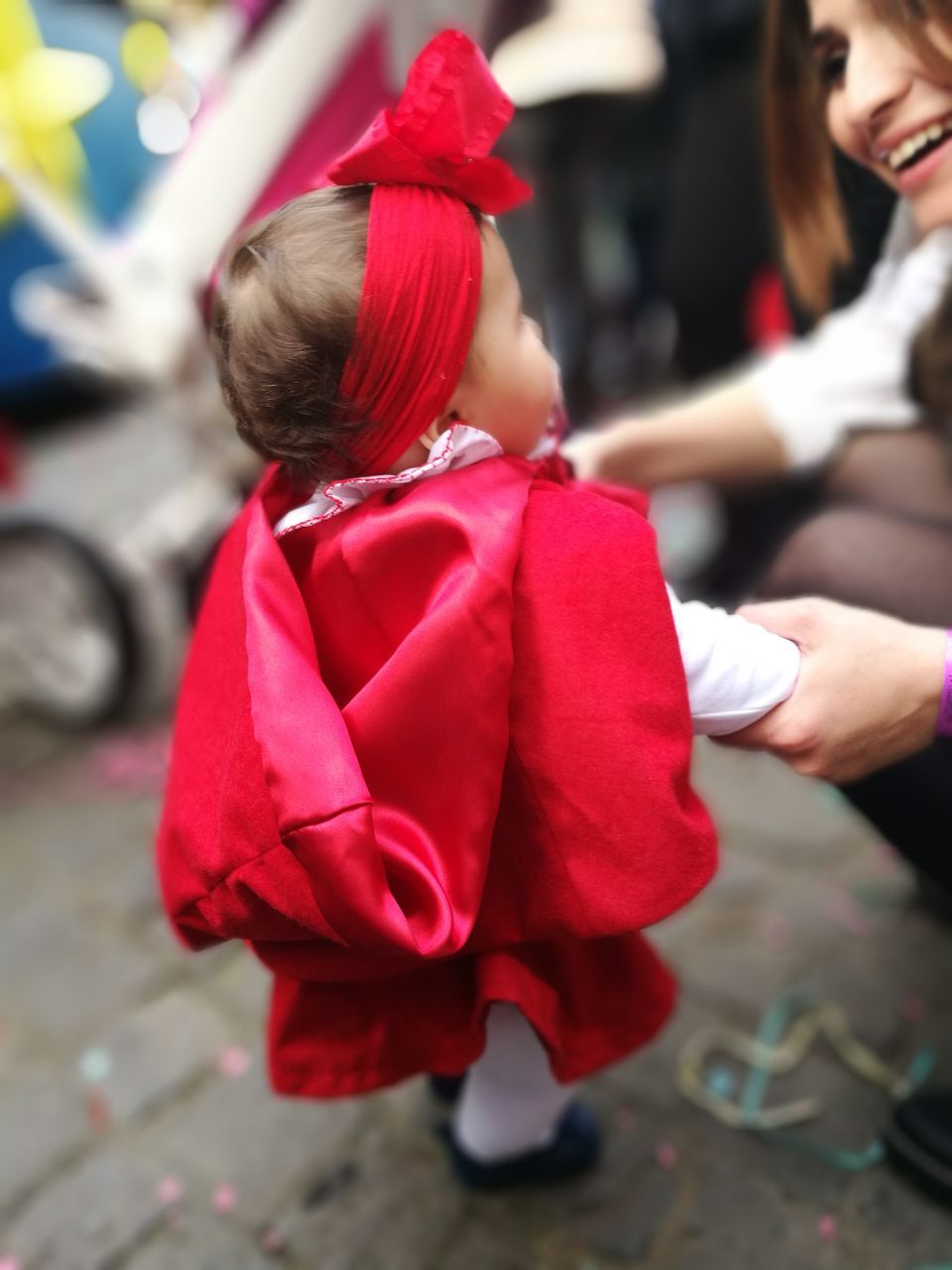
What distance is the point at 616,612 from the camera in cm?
79

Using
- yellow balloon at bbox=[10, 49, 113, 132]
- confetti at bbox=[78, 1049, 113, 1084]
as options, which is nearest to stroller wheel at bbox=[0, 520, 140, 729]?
yellow balloon at bbox=[10, 49, 113, 132]

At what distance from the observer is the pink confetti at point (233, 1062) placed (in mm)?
1413

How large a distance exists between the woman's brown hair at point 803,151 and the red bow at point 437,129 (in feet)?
1.12

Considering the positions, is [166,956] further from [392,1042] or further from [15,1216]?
[392,1042]

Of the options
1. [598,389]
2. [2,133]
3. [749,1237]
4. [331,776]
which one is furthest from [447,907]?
[598,389]

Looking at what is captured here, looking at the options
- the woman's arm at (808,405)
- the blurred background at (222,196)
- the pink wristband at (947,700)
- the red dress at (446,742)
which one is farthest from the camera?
the blurred background at (222,196)

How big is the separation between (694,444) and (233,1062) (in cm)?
100

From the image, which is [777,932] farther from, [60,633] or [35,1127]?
[60,633]

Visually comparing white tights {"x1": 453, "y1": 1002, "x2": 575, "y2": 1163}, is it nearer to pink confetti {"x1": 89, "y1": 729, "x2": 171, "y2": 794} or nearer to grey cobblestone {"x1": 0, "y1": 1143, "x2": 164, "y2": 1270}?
grey cobblestone {"x1": 0, "y1": 1143, "x2": 164, "y2": 1270}

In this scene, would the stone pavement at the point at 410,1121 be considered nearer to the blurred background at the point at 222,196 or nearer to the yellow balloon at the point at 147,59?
the blurred background at the point at 222,196

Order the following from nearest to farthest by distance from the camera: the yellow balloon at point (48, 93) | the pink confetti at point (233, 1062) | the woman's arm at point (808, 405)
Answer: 1. the woman's arm at point (808, 405)
2. the pink confetti at point (233, 1062)
3. the yellow balloon at point (48, 93)

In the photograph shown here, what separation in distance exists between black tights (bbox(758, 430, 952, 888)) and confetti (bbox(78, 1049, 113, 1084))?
3.36 feet

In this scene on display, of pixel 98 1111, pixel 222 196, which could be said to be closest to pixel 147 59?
pixel 222 196

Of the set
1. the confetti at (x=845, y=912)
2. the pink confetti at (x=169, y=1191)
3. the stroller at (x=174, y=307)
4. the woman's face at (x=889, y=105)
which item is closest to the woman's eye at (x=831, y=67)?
the woman's face at (x=889, y=105)
